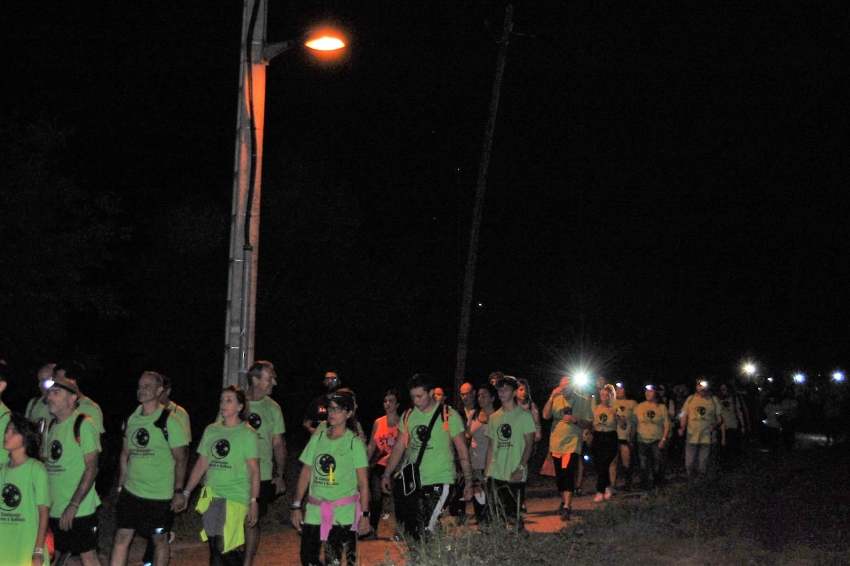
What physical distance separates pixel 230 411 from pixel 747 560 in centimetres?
473

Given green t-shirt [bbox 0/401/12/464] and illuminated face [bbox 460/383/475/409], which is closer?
green t-shirt [bbox 0/401/12/464]

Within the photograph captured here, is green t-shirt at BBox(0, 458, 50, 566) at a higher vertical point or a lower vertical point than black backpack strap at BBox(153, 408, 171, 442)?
lower

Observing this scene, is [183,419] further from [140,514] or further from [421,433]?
[421,433]

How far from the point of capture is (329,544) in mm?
7219

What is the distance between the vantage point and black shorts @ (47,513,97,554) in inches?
296

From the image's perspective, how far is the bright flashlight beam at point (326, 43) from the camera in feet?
26.5

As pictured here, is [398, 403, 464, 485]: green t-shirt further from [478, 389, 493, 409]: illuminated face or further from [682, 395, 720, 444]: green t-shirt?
[682, 395, 720, 444]: green t-shirt

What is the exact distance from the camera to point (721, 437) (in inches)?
722

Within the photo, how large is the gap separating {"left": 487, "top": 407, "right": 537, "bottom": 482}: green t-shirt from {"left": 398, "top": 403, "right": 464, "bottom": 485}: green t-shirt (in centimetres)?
94

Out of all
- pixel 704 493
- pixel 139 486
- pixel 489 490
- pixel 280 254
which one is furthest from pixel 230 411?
pixel 280 254

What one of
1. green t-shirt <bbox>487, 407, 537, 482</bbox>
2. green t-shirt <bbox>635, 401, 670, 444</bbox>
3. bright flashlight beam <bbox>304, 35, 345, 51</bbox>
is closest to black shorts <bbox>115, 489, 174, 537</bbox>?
green t-shirt <bbox>487, 407, 537, 482</bbox>

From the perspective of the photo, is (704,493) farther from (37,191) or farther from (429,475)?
(37,191)

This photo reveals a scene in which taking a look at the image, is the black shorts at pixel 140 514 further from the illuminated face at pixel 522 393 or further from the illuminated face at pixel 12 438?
the illuminated face at pixel 522 393

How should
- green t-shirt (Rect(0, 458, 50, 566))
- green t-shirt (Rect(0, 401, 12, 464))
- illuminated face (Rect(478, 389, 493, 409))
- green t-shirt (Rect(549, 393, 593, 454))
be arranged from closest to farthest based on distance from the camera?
green t-shirt (Rect(0, 458, 50, 566)), green t-shirt (Rect(0, 401, 12, 464)), illuminated face (Rect(478, 389, 493, 409)), green t-shirt (Rect(549, 393, 593, 454))
